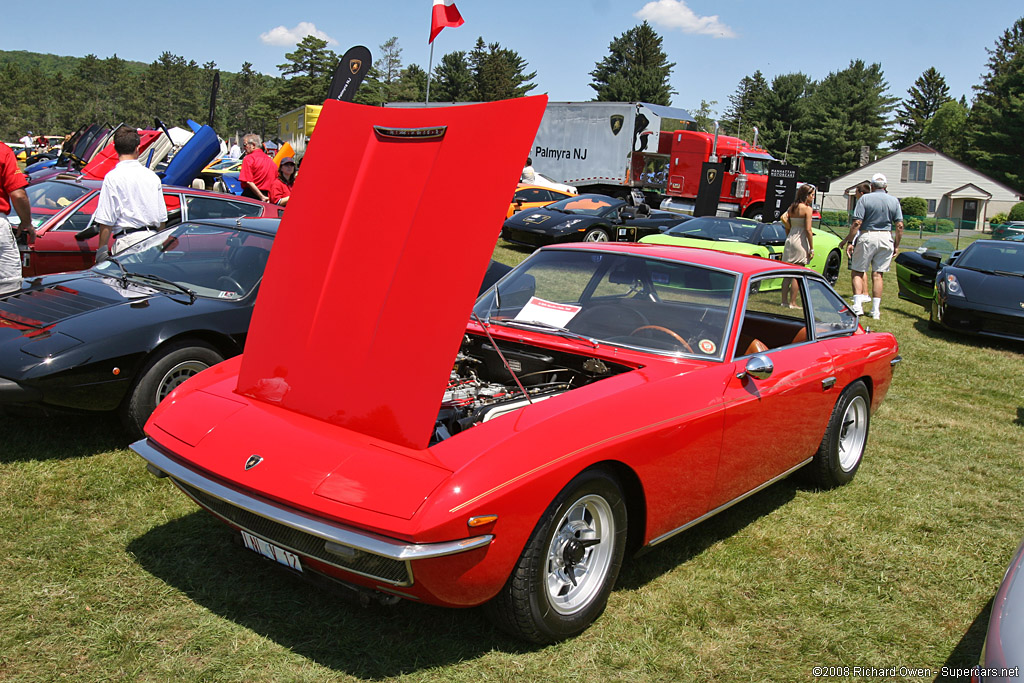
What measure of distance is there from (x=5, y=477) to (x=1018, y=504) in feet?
19.0

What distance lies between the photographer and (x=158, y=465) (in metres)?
2.94

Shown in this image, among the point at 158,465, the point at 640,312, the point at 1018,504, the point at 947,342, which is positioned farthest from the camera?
the point at 947,342

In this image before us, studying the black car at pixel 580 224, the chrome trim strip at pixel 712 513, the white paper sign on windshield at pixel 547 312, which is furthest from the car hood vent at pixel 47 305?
the black car at pixel 580 224

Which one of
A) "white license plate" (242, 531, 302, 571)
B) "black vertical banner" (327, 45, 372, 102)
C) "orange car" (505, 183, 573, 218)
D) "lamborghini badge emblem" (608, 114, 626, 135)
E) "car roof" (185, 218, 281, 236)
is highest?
"lamborghini badge emblem" (608, 114, 626, 135)

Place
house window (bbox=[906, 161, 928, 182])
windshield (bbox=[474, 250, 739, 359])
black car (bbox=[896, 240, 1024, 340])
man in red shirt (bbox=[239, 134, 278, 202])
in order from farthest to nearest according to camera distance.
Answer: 1. house window (bbox=[906, 161, 928, 182])
2. man in red shirt (bbox=[239, 134, 278, 202])
3. black car (bbox=[896, 240, 1024, 340])
4. windshield (bbox=[474, 250, 739, 359])

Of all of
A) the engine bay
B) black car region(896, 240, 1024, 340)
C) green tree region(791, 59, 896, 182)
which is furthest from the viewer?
green tree region(791, 59, 896, 182)

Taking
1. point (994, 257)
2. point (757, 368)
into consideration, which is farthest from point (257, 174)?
point (994, 257)

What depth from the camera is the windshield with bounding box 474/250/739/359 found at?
3.71 m

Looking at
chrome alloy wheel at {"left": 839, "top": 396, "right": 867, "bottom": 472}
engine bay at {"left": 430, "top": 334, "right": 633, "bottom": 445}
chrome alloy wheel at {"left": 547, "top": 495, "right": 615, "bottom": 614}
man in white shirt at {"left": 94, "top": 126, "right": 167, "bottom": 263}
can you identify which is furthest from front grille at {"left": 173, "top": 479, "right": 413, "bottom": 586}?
man in white shirt at {"left": 94, "top": 126, "right": 167, "bottom": 263}

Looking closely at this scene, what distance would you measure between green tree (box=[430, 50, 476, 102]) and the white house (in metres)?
39.3

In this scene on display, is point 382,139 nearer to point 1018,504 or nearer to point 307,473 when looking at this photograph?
point 307,473

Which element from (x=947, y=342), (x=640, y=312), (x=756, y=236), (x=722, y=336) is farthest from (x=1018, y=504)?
(x=756, y=236)

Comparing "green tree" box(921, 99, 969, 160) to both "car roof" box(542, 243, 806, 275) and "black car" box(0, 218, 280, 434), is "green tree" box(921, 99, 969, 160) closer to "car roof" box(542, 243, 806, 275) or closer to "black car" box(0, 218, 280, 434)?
"car roof" box(542, 243, 806, 275)

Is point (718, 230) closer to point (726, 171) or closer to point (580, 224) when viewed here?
point (580, 224)
